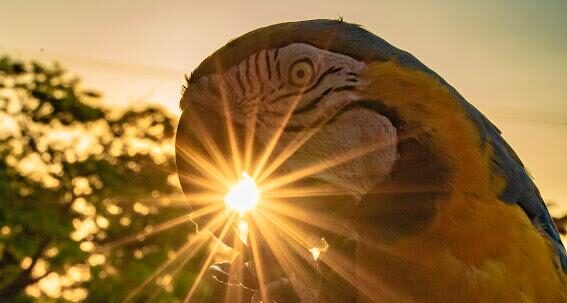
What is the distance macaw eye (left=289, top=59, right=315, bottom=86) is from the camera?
72.9 inches

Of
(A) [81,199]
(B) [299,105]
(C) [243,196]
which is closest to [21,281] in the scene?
(A) [81,199]

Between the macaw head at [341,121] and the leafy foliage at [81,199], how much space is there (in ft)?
35.3

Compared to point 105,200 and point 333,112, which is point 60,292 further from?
point 333,112

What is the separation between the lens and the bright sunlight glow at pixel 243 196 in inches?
74.6

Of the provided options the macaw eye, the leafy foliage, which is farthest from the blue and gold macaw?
the leafy foliage

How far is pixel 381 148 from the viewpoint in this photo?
6.06 feet

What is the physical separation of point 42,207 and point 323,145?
11.6 metres

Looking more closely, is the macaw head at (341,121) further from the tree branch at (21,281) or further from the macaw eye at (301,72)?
the tree branch at (21,281)

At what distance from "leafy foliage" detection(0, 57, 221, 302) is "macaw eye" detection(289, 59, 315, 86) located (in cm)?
1079

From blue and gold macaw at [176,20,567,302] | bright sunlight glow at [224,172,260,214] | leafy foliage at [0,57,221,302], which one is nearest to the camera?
blue and gold macaw at [176,20,567,302]

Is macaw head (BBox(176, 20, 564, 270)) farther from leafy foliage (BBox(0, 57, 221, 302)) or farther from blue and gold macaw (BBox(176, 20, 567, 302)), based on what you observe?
leafy foliage (BBox(0, 57, 221, 302))

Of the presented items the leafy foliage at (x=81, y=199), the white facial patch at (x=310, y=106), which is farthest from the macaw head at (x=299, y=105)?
the leafy foliage at (x=81, y=199)

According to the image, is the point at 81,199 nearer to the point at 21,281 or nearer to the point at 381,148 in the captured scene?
the point at 21,281

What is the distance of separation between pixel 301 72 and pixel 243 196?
1.22 feet
